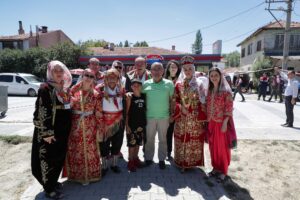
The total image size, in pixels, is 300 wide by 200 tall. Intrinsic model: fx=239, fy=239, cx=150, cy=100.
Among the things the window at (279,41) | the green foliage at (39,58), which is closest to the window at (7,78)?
the green foliage at (39,58)

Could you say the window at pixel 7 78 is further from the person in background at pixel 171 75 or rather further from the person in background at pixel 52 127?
the person in background at pixel 52 127

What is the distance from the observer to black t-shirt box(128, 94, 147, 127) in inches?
159

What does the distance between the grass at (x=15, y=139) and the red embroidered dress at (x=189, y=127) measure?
4.06 m

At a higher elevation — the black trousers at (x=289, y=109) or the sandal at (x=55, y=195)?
the black trousers at (x=289, y=109)

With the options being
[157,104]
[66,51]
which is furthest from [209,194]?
[66,51]

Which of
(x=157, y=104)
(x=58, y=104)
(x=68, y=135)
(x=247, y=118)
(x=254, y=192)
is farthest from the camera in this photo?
(x=247, y=118)

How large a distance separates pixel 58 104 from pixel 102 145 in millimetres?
1086

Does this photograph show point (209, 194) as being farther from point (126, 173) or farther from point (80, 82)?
point (80, 82)

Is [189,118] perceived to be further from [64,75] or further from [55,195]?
[55,195]

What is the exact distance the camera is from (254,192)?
376cm

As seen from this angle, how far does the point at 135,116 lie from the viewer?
4047 millimetres

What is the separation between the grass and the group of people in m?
3.00

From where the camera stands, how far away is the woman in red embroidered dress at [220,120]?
3809mm

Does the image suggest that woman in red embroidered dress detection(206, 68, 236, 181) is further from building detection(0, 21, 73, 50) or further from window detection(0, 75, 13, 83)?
building detection(0, 21, 73, 50)
